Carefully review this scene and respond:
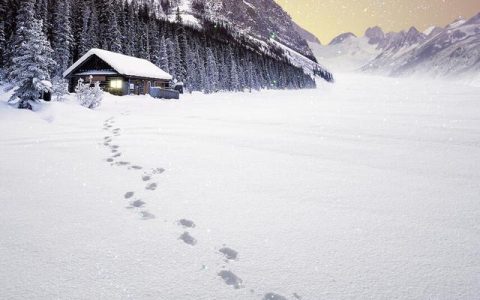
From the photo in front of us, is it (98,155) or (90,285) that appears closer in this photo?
(90,285)

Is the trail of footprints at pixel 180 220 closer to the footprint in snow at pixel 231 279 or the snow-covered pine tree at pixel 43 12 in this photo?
A: the footprint in snow at pixel 231 279

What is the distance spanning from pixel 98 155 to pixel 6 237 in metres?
4.26

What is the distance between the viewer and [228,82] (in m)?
68.2

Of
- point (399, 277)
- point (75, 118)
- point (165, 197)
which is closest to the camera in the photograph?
point (399, 277)

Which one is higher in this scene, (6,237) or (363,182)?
(363,182)

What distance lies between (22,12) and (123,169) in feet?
157

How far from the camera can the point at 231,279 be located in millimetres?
2904

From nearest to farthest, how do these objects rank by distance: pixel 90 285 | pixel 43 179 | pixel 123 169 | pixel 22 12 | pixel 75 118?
1. pixel 90 285
2. pixel 43 179
3. pixel 123 169
4. pixel 75 118
5. pixel 22 12

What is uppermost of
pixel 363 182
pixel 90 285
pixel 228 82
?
pixel 228 82

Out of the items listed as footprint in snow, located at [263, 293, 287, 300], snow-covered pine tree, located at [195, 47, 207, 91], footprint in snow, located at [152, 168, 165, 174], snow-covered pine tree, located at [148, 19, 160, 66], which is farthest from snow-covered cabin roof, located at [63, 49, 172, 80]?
footprint in snow, located at [263, 293, 287, 300]

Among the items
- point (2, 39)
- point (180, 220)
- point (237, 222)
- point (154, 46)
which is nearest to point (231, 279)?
point (237, 222)

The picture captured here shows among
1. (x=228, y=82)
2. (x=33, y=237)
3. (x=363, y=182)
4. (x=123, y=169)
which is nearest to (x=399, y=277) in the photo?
(x=363, y=182)

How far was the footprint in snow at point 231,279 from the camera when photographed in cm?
282

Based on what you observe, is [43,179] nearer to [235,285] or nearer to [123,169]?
[123,169]
